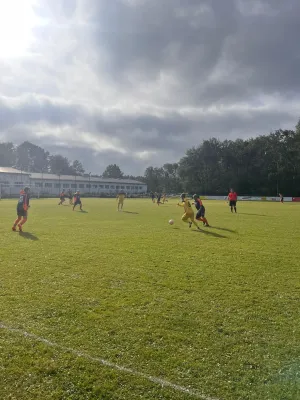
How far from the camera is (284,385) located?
12.0 ft

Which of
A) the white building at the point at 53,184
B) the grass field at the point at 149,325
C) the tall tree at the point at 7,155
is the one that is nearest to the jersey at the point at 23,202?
the grass field at the point at 149,325

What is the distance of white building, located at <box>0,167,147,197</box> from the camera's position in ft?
285

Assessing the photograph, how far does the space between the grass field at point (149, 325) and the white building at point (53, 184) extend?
67.1m

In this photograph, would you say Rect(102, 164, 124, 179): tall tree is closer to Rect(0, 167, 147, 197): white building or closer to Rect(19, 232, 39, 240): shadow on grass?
Rect(0, 167, 147, 197): white building

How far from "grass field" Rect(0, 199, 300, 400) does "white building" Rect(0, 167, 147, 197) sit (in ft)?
220

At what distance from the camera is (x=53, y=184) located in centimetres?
10412

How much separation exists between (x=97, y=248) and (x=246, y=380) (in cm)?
799

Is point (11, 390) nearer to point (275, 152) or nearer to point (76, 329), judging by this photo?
point (76, 329)

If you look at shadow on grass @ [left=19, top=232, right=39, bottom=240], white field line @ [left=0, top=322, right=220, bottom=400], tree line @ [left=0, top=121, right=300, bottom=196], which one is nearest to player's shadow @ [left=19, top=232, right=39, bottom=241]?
shadow on grass @ [left=19, top=232, right=39, bottom=240]

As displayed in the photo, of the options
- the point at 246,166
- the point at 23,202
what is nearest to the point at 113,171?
the point at 246,166

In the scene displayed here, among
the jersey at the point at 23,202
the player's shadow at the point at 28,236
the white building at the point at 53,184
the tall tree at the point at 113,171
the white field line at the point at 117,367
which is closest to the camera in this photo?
the white field line at the point at 117,367

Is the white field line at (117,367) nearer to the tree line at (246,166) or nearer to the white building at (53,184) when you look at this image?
the white building at (53,184)

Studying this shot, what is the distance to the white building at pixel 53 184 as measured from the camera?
285ft

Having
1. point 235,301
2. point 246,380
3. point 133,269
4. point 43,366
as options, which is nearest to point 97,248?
point 133,269
